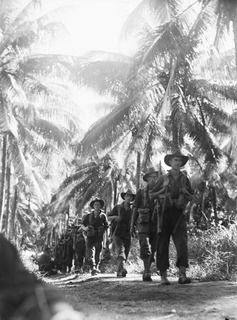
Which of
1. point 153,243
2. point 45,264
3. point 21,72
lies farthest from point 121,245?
point 21,72

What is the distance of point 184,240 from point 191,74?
1225cm

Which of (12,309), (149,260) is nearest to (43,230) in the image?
(149,260)

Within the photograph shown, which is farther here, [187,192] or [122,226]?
[122,226]

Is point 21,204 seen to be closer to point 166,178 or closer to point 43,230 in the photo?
point 43,230

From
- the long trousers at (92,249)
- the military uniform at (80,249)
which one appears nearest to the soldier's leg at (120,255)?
the long trousers at (92,249)

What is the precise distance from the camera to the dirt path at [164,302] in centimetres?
392

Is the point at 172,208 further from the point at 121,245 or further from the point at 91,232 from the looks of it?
the point at 91,232

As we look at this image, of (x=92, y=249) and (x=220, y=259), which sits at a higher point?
(x=220, y=259)

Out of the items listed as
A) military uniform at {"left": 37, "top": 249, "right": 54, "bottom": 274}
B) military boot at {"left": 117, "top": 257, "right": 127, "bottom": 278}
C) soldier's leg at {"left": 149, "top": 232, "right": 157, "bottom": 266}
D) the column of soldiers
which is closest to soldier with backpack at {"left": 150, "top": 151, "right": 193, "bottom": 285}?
the column of soldiers

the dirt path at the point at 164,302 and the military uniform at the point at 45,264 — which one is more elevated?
the dirt path at the point at 164,302

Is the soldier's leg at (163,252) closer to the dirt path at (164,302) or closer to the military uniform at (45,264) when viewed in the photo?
the dirt path at (164,302)

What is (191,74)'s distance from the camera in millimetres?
17656

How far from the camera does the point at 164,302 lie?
4672 mm

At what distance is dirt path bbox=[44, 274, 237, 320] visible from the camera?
392 centimetres
